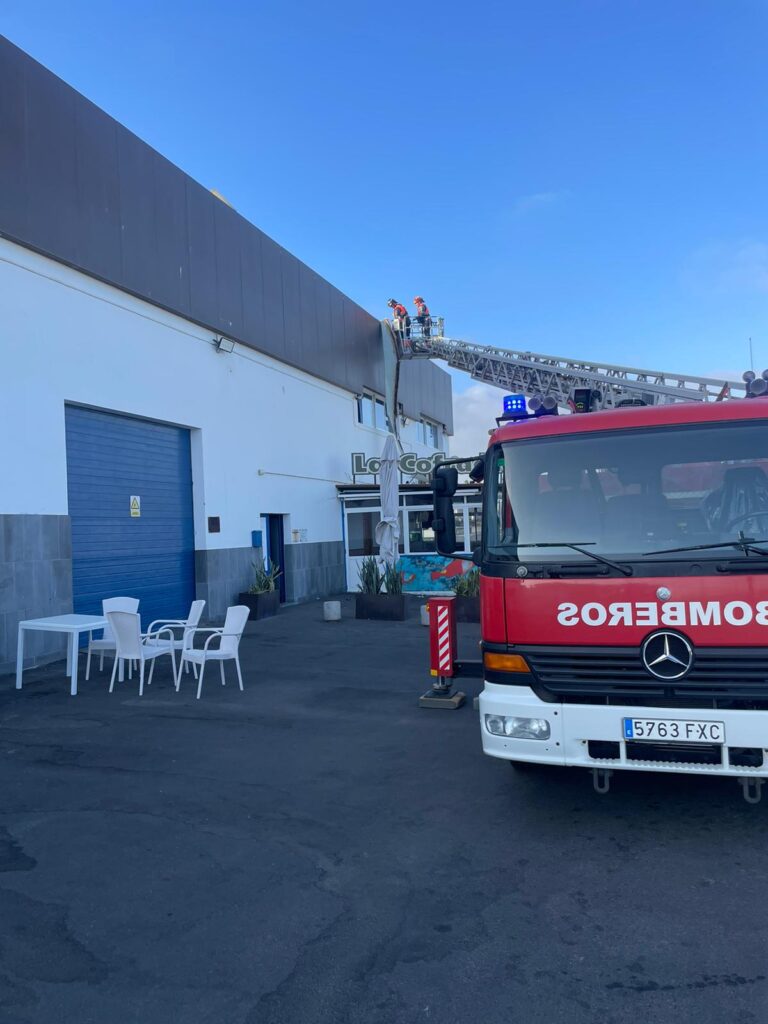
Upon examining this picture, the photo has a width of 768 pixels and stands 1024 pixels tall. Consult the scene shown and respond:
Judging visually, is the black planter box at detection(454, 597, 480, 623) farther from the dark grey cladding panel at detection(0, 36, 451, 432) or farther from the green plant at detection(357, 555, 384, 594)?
the dark grey cladding panel at detection(0, 36, 451, 432)

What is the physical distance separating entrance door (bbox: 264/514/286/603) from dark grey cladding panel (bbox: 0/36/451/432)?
12.4 feet

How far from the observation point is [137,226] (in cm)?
1246

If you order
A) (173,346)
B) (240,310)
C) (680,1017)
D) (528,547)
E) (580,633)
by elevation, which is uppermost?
(240,310)

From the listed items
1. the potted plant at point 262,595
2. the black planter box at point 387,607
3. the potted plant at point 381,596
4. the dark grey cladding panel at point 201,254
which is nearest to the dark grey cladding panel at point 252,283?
the dark grey cladding panel at point 201,254

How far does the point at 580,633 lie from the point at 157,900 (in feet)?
8.40

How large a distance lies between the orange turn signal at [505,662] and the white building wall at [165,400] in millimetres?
7561

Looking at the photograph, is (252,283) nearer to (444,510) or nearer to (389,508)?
(389,508)

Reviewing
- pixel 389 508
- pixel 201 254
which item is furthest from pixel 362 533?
pixel 201 254

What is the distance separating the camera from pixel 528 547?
445 centimetres

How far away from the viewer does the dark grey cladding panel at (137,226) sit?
1008 centimetres

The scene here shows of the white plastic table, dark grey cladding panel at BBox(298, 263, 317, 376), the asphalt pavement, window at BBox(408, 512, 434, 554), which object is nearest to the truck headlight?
the asphalt pavement

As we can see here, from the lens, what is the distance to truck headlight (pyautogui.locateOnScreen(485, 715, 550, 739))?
4238mm

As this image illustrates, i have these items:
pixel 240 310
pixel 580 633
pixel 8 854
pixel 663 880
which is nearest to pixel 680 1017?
pixel 663 880

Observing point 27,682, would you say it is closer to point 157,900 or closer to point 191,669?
point 191,669
